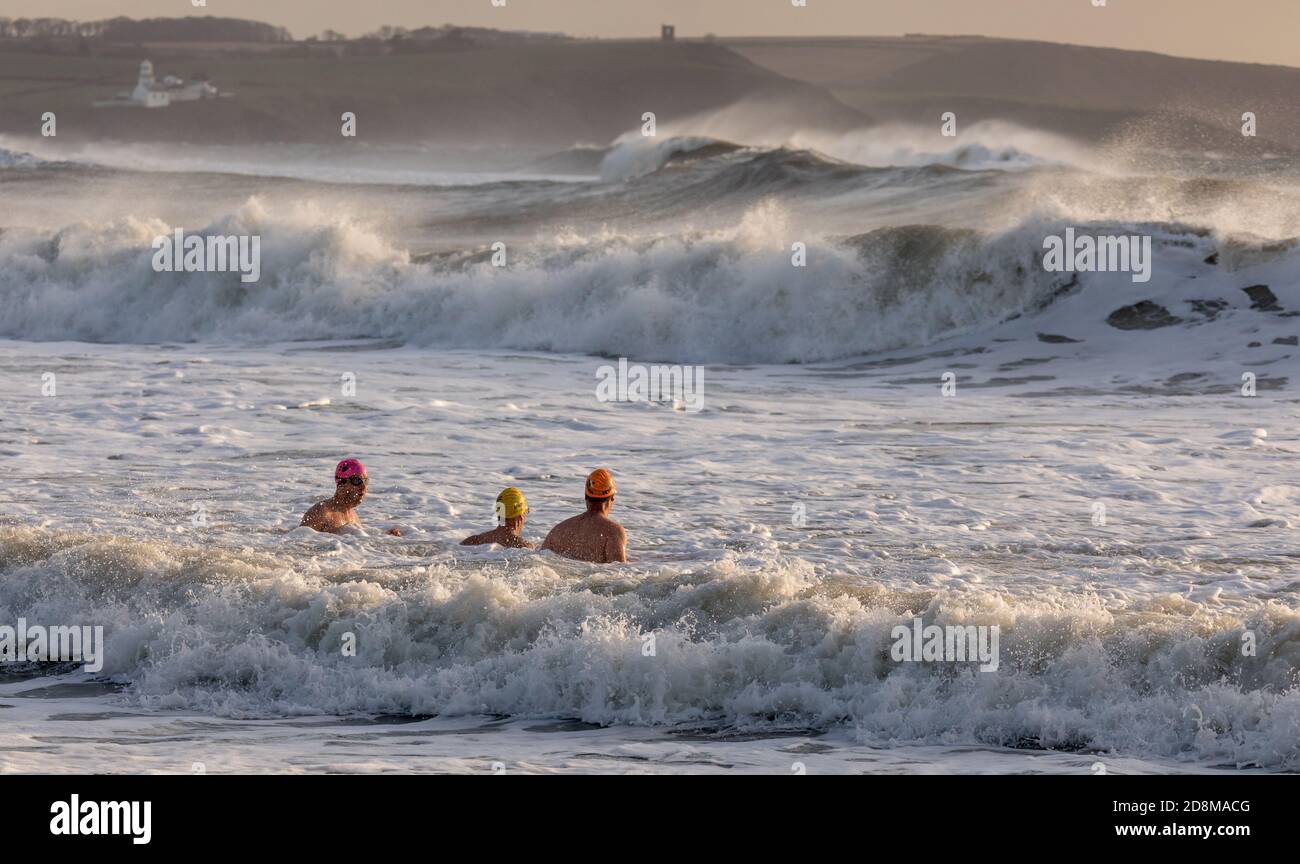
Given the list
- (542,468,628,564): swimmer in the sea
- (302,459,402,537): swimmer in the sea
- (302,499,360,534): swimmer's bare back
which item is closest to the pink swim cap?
(302,459,402,537): swimmer in the sea

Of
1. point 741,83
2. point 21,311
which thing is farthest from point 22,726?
point 741,83

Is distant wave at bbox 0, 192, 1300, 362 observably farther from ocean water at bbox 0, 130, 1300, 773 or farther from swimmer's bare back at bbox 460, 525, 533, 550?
swimmer's bare back at bbox 460, 525, 533, 550

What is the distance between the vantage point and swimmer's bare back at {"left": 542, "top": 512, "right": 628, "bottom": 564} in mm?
8773

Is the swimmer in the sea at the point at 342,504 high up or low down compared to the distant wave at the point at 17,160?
down

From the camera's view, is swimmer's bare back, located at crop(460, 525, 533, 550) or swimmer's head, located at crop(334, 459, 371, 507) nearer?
swimmer's bare back, located at crop(460, 525, 533, 550)

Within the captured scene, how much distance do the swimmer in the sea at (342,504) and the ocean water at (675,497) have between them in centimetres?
16

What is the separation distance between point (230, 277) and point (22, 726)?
1807 centimetres

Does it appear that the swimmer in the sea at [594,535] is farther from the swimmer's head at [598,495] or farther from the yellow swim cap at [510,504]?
the yellow swim cap at [510,504]

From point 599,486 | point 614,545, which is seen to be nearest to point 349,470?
point 599,486

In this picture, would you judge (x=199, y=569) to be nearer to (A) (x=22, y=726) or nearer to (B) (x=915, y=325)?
(A) (x=22, y=726)

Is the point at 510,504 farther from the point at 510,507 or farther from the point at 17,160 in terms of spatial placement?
the point at 17,160

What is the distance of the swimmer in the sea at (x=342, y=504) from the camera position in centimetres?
943

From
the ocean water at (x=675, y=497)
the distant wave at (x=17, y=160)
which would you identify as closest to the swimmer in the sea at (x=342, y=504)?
the ocean water at (x=675, y=497)

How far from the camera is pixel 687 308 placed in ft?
69.6
